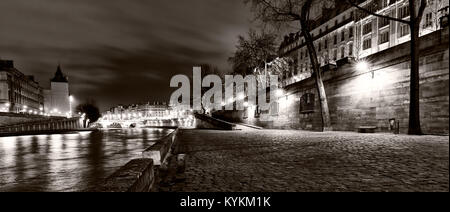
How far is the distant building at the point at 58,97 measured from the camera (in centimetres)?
12038

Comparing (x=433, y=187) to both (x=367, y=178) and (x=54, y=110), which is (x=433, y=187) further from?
(x=54, y=110)

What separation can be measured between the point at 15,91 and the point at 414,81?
101m

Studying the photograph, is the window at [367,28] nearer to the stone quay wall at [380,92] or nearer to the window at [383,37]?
the window at [383,37]

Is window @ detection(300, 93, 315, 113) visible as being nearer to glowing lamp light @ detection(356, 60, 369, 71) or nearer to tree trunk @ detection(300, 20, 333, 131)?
tree trunk @ detection(300, 20, 333, 131)

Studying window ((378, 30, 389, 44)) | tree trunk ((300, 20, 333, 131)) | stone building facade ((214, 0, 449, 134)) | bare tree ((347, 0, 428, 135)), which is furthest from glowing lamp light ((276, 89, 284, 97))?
window ((378, 30, 389, 44))

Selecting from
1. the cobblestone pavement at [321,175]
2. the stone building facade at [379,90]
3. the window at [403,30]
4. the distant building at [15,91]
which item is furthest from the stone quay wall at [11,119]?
the window at [403,30]

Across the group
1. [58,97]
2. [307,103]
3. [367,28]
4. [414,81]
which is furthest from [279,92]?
[58,97]

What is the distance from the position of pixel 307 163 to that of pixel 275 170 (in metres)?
1.09

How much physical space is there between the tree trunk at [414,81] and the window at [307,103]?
11.1 m

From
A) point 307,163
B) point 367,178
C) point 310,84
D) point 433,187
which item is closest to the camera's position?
point 433,187

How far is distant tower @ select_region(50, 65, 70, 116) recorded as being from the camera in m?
123

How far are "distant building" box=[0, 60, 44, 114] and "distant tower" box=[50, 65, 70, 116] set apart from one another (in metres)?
13.8
